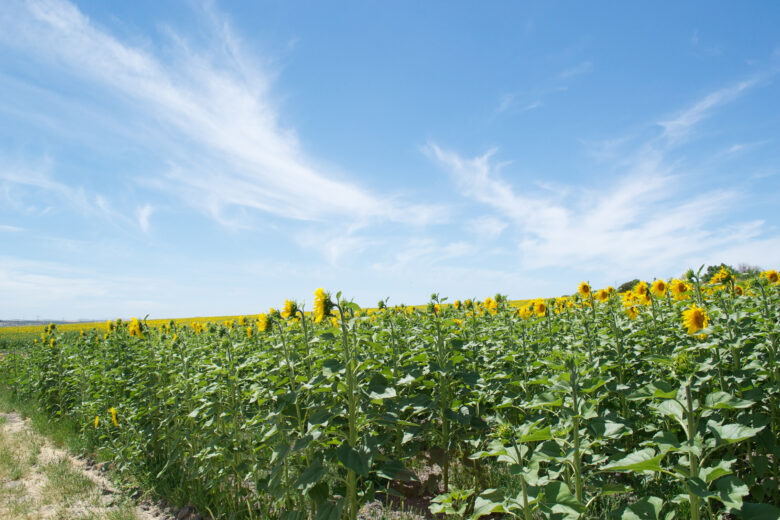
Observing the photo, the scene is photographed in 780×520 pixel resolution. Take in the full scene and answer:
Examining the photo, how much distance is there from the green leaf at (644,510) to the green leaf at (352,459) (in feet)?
4.50

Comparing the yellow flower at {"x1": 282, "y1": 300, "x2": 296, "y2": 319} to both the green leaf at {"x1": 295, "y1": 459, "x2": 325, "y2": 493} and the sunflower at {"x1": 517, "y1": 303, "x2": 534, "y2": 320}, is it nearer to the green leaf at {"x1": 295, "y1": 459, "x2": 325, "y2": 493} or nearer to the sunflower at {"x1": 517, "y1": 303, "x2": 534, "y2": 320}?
the green leaf at {"x1": 295, "y1": 459, "x2": 325, "y2": 493}

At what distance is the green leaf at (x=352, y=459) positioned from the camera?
102 inches

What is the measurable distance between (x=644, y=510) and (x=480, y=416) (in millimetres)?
2075

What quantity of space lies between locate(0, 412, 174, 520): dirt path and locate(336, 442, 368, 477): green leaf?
9.72ft

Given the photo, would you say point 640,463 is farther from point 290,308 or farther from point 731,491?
point 290,308

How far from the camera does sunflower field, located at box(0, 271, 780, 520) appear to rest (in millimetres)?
2357

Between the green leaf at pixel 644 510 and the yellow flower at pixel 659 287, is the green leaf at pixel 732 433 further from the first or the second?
the yellow flower at pixel 659 287

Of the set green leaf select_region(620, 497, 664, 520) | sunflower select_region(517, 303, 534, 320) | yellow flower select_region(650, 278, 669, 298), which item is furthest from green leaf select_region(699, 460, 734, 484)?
sunflower select_region(517, 303, 534, 320)

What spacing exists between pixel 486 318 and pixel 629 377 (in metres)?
2.78

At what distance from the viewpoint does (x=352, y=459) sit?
2646mm

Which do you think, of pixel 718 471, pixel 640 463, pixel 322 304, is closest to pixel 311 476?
pixel 322 304

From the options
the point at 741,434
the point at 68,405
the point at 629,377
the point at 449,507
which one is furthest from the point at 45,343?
the point at 741,434

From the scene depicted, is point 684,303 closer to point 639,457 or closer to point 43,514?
point 639,457

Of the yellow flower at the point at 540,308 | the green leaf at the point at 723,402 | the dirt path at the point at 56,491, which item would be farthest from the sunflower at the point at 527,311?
the dirt path at the point at 56,491
